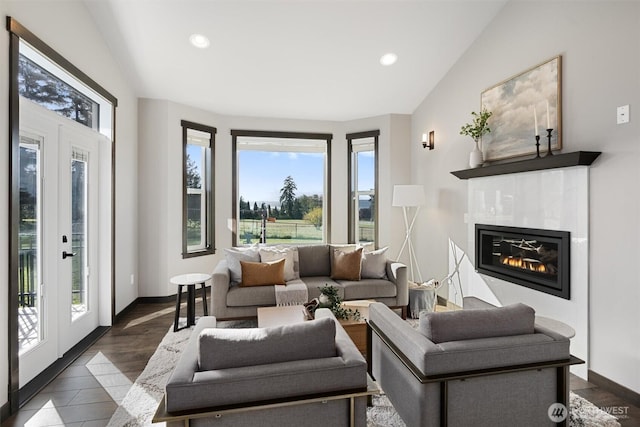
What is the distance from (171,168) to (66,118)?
1.77 meters

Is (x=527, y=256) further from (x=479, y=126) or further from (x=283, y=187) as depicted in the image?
(x=283, y=187)

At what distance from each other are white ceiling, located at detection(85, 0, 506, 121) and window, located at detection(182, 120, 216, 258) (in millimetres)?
441

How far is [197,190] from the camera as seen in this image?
5.27 m

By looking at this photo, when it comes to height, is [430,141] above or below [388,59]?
below

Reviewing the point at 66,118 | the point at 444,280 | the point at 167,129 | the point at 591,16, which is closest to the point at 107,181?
the point at 66,118

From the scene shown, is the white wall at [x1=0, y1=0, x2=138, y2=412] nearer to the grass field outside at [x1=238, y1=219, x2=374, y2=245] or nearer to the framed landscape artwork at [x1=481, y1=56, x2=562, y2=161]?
the grass field outside at [x1=238, y1=219, x2=374, y2=245]

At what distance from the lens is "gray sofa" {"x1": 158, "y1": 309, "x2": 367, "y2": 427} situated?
1.42m

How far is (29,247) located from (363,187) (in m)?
4.33

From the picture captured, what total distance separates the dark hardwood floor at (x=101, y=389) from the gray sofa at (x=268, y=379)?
123 cm

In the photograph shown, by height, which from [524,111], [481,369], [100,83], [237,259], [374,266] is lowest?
[481,369]

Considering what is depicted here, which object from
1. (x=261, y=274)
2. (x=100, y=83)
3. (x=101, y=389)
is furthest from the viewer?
(x=261, y=274)

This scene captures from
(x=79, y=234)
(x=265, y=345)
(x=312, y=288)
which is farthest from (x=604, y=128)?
(x=79, y=234)

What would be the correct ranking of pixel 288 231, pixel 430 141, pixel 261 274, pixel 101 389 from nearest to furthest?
pixel 101 389 → pixel 261 274 → pixel 430 141 → pixel 288 231

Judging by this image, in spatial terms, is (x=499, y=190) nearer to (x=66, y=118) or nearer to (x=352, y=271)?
(x=352, y=271)
